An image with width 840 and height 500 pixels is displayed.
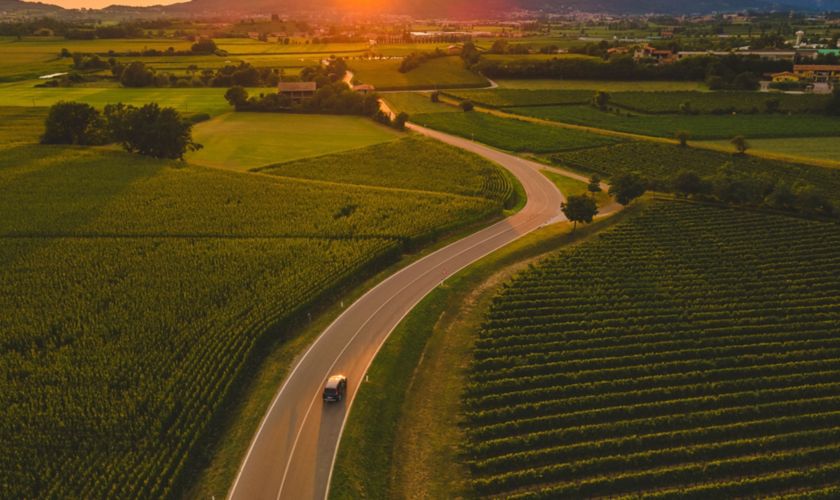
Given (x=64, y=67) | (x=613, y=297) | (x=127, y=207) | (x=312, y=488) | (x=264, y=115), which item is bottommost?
(x=312, y=488)

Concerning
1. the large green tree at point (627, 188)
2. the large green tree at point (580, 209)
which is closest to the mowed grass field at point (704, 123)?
the large green tree at point (627, 188)

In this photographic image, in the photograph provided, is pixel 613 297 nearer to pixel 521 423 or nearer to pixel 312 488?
pixel 521 423

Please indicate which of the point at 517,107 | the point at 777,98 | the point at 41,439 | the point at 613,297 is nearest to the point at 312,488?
the point at 41,439

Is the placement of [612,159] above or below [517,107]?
below

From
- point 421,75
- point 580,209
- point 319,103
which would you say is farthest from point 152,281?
point 421,75

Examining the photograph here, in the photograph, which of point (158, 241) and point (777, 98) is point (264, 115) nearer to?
point (158, 241)

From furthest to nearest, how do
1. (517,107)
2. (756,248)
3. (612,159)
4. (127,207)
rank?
(517,107), (612,159), (127,207), (756,248)

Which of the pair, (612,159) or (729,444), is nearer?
(729,444)

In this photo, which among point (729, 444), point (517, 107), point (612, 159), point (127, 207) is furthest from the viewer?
point (517, 107)

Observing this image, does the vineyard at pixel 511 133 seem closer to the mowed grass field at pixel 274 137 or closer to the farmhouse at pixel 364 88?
the mowed grass field at pixel 274 137
